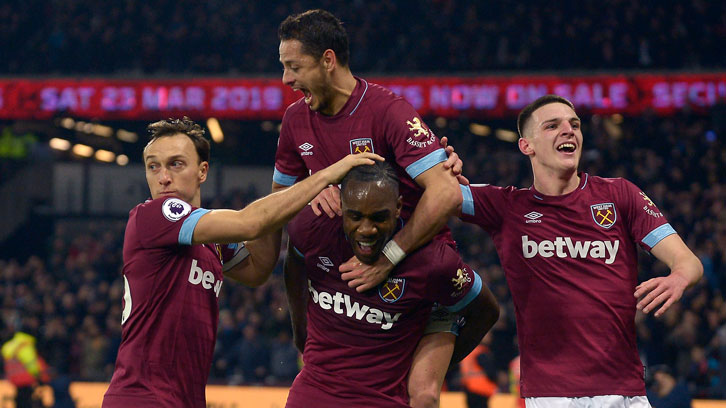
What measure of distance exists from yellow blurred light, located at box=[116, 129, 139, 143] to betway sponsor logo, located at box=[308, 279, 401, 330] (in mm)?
21671

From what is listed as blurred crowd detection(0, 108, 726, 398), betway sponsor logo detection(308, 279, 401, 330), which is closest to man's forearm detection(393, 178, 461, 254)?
betway sponsor logo detection(308, 279, 401, 330)

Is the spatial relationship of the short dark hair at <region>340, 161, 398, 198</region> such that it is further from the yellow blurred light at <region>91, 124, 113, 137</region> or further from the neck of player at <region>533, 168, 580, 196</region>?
the yellow blurred light at <region>91, 124, 113, 137</region>

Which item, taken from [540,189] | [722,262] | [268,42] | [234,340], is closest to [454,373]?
[234,340]

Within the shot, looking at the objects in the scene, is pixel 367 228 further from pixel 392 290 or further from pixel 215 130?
pixel 215 130

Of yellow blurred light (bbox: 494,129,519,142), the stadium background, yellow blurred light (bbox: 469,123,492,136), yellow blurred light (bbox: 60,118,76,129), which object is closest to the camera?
the stadium background

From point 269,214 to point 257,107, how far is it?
17.1 meters

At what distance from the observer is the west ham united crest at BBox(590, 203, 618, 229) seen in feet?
15.1

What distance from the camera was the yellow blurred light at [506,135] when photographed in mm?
23062

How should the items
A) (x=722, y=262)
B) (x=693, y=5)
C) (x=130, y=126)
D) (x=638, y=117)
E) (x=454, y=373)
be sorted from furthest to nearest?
(x=130, y=126), (x=693, y=5), (x=638, y=117), (x=722, y=262), (x=454, y=373)

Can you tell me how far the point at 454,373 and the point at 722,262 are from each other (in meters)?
4.83

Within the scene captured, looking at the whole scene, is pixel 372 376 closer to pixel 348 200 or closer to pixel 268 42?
pixel 348 200

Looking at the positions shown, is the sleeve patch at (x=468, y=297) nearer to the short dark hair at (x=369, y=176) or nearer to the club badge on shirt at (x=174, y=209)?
the short dark hair at (x=369, y=176)

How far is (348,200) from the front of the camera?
161 inches

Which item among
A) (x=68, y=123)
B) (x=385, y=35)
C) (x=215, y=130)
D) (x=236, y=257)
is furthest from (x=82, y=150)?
(x=236, y=257)
